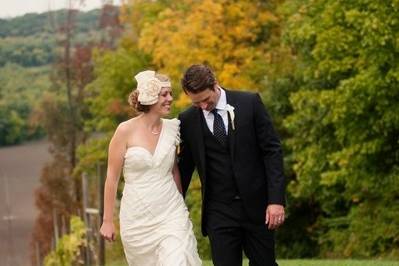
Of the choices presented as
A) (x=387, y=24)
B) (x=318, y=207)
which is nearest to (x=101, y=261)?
(x=387, y=24)

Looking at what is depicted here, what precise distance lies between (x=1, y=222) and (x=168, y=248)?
67.4 meters

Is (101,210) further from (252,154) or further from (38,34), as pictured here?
(38,34)

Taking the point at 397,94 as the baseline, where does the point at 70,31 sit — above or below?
below

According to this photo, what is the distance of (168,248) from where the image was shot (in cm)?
1005

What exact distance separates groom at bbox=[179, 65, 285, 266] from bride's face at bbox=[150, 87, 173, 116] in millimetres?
315

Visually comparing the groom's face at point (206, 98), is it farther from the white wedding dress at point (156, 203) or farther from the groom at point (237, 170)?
the white wedding dress at point (156, 203)

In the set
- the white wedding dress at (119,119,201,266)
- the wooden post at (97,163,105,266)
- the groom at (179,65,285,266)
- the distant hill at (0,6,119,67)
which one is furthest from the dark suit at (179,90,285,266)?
the distant hill at (0,6,119,67)

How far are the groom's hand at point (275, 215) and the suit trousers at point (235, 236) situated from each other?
18cm

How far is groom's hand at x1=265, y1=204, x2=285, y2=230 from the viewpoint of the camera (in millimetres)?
9672

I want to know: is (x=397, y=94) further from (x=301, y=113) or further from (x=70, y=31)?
(x=70, y=31)

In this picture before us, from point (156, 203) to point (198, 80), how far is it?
3.90 feet

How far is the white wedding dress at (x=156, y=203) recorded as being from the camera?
400 inches

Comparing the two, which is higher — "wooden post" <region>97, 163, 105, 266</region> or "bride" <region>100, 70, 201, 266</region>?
"bride" <region>100, 70, 201, 266</region>

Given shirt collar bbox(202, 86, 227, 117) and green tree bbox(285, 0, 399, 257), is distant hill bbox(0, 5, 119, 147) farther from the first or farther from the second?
shirt collar bbox(202, 86, 227, 117)
